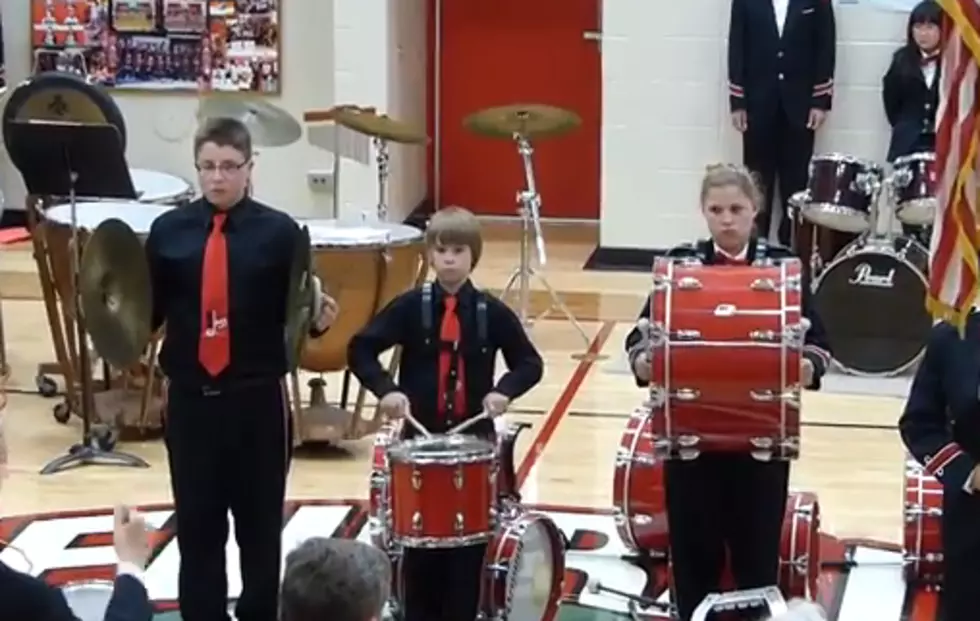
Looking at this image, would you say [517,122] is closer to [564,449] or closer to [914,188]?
[914,188]

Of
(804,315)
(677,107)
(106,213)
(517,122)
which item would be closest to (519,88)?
(677,107)

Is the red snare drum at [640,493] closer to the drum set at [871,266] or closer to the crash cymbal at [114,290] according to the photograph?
the crash cymbal at [114,290]

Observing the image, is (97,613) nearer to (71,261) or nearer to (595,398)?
(71,261)

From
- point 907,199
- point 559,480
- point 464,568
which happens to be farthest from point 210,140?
point 907,199

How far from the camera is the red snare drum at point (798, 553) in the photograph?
5.08 meters

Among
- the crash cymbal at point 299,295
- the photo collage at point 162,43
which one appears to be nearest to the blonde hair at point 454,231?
the crash cymbal at point 299,295

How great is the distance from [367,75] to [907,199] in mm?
4106

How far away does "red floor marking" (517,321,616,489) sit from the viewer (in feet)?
23.6

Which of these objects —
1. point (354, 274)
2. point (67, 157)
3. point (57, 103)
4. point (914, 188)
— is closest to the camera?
point (67, 157)

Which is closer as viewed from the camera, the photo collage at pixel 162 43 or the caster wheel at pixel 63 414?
the caster wheel at pixel 63 414

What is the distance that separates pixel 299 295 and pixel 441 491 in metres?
0.66

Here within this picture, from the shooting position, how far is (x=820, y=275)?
8.74 metres

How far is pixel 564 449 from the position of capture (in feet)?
24.3

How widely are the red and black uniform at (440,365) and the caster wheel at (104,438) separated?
2.58m
